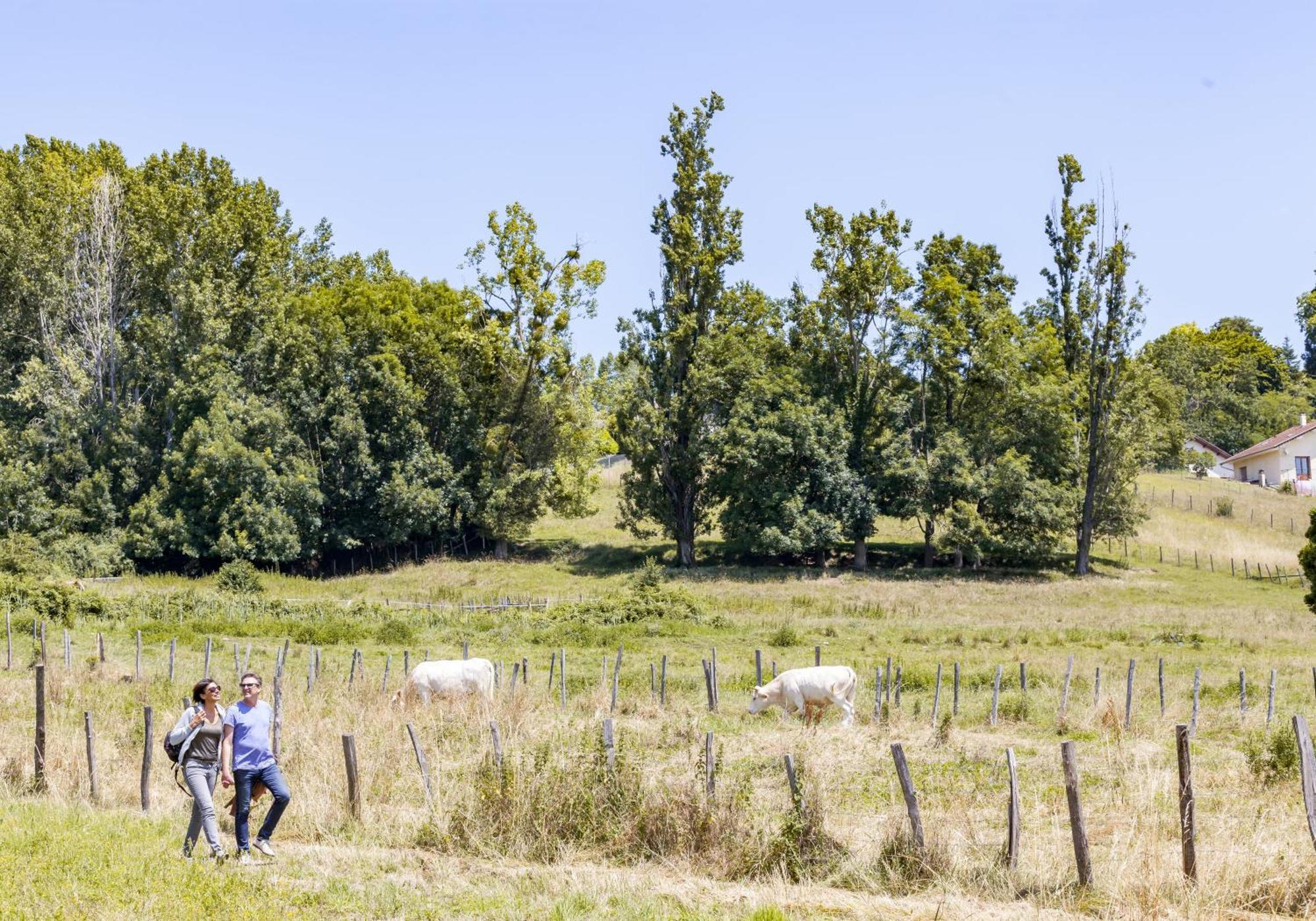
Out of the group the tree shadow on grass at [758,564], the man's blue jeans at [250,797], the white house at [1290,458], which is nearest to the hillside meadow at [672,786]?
the man's blue jeans at [250,797]

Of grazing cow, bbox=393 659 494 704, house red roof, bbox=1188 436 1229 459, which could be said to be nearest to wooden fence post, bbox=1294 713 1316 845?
grazing cow, bbox=393 659 494 704

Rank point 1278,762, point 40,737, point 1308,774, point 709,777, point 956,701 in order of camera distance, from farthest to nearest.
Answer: point 956,701
point 40,737
point 1278,762
point 709,777
point 1308,774

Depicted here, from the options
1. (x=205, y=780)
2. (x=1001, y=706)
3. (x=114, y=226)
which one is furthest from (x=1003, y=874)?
(x=114, y=226)

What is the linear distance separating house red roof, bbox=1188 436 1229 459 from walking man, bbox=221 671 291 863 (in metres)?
98.0

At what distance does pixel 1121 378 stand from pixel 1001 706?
38879mm

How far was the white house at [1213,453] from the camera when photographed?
9000 cm

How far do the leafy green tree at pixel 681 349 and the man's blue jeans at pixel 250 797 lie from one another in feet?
149

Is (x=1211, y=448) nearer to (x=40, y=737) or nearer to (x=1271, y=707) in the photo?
(x=1271, y=707)

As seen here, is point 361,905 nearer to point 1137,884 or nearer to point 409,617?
point 1137,884

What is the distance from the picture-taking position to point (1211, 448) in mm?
99000

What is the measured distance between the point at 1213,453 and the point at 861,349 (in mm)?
55189

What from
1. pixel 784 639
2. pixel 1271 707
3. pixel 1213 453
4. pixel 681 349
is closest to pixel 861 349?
pixel 681 349

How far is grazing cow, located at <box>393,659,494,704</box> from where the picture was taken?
21031 mm

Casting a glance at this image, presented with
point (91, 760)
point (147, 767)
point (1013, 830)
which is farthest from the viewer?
point (91, 760)
